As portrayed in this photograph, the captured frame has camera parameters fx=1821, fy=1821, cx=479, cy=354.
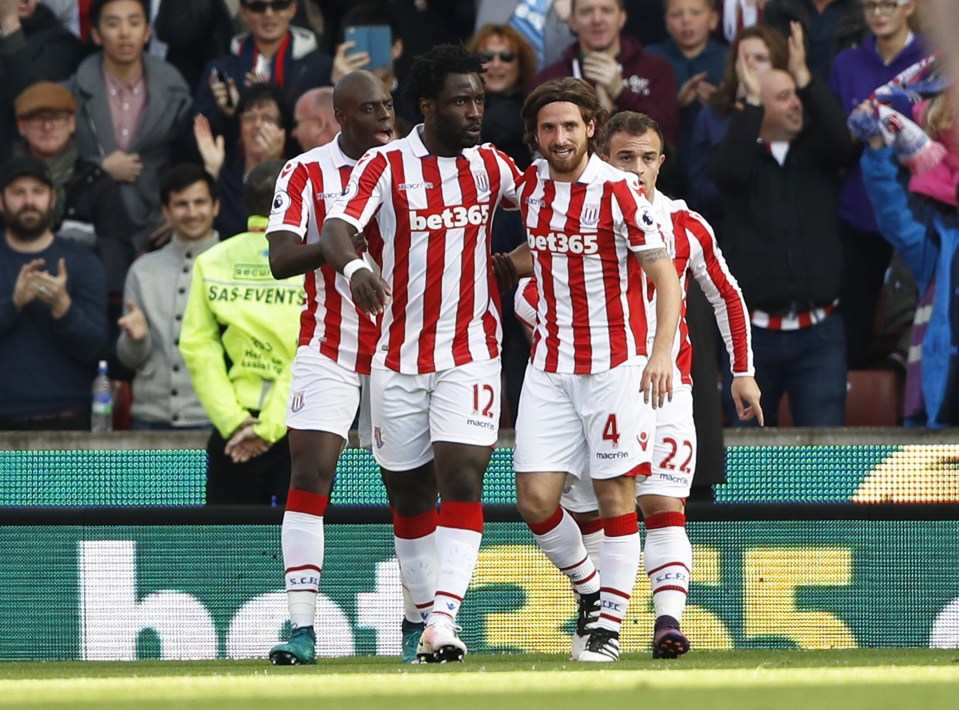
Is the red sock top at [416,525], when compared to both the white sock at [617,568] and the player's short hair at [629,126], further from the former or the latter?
the player's short hair at [629,126]

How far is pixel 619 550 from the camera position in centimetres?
682

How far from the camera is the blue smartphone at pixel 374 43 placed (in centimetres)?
1073

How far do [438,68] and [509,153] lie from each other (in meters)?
3.41

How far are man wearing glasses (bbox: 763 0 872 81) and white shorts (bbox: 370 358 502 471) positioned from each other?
4.32 meters

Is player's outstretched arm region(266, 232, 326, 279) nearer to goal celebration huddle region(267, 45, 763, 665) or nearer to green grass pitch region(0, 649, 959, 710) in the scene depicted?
goal celebration huddle region(267, 45, 763, 665)

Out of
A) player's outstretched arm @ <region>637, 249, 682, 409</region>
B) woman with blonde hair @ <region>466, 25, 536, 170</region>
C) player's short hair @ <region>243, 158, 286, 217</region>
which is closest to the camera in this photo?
player's outstretched arm @ <region>637, 249, 682, 409</region>

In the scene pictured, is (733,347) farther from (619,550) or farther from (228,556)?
(228,556)

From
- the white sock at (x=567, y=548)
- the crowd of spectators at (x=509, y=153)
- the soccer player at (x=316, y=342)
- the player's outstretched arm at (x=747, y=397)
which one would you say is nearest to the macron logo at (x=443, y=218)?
the soccer player at (x=316, y=342)

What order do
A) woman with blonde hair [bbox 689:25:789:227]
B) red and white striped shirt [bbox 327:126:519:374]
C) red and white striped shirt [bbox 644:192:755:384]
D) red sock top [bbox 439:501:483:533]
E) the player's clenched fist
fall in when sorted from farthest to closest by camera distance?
woman with blonde hair [bbox 689:25:789:227], red and white striped shirt [bbox 644:192:755:384], red and white striped shirt [bbox 327:126:519:374], red sock top [bbox 439:501:483:533], the player's clenched fist

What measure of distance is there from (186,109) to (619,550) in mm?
5311

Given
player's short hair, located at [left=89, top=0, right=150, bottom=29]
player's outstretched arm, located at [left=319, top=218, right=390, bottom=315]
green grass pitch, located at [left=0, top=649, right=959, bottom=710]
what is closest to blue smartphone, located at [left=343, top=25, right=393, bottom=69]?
player's short hair, located at [left=89, top=0, right=150, bottom=29]

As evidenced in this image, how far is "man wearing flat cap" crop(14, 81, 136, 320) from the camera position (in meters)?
10.6

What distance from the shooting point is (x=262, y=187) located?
8.57 metres

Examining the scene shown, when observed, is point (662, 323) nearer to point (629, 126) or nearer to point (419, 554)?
point (629, 126)
